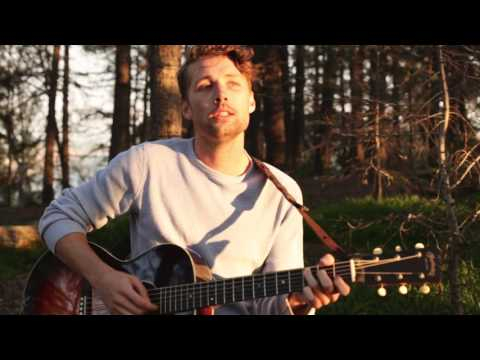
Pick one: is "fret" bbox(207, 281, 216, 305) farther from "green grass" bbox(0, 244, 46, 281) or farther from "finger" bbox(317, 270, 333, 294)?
"green grass" bbox(0, 244, 46, 281)

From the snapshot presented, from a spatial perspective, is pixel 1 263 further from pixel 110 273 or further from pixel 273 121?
pixel 273 121

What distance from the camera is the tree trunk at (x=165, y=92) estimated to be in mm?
5828

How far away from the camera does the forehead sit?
276cm

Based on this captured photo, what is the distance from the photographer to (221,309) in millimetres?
2666

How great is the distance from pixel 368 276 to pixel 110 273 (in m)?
1.17

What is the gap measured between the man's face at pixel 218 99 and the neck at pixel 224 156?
4 centimetres

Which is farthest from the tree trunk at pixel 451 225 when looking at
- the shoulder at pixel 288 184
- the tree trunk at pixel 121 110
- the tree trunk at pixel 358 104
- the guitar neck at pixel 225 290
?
the tree trunk at pixel 121 110

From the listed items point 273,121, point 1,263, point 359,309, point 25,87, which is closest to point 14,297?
point 1,263

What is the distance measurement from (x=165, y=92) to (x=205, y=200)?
3272mm

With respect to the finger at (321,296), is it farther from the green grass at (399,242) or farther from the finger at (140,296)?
the green grass at (399,242)

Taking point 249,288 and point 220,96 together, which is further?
point 220,96

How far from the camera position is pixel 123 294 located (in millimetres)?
2588

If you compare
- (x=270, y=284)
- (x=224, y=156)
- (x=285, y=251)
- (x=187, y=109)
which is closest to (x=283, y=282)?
(x=270, y=284)

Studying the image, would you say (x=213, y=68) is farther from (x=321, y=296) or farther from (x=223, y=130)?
(x=321, y=296)
